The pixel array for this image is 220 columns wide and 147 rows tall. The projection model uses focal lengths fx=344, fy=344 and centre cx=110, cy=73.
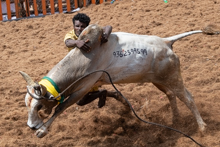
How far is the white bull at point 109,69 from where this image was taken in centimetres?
360

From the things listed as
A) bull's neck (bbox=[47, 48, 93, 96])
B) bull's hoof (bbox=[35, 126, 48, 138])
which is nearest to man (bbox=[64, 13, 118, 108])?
bull's neck (bbox=[47, 48, 93, 96])

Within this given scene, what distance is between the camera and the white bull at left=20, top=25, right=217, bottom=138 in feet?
11.8

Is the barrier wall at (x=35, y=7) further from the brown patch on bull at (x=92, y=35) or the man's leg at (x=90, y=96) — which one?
the brown patch on bull at (x=92, y=35)

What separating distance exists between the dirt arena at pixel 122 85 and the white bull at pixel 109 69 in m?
0.60

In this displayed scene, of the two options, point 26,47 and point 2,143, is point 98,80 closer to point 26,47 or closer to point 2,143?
point 2,143

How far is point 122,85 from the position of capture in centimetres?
600

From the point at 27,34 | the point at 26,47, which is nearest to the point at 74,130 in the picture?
the point at 26,47

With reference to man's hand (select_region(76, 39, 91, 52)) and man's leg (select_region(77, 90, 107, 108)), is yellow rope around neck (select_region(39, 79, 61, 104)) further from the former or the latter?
man's leg (select_region(77, 90, 107, 108))

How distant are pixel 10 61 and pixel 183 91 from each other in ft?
14.1

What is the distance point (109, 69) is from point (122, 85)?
6.78 ft

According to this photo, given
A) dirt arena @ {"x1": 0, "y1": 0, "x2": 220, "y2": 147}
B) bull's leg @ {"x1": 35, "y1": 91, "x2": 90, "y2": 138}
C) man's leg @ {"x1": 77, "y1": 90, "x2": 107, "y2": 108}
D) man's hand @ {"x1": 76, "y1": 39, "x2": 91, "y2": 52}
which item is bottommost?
dirt arena @ {"x1": 0, "y1": 0, "x2": 220, "y2": 147}

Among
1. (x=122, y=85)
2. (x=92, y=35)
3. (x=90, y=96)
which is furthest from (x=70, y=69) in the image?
(x=122, y=85)

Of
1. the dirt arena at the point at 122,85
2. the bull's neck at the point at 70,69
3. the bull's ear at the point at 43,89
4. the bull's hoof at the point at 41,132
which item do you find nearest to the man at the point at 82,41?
the bull's neck at the point at 70,69

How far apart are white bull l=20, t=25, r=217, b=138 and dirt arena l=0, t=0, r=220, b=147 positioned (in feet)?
1.96
